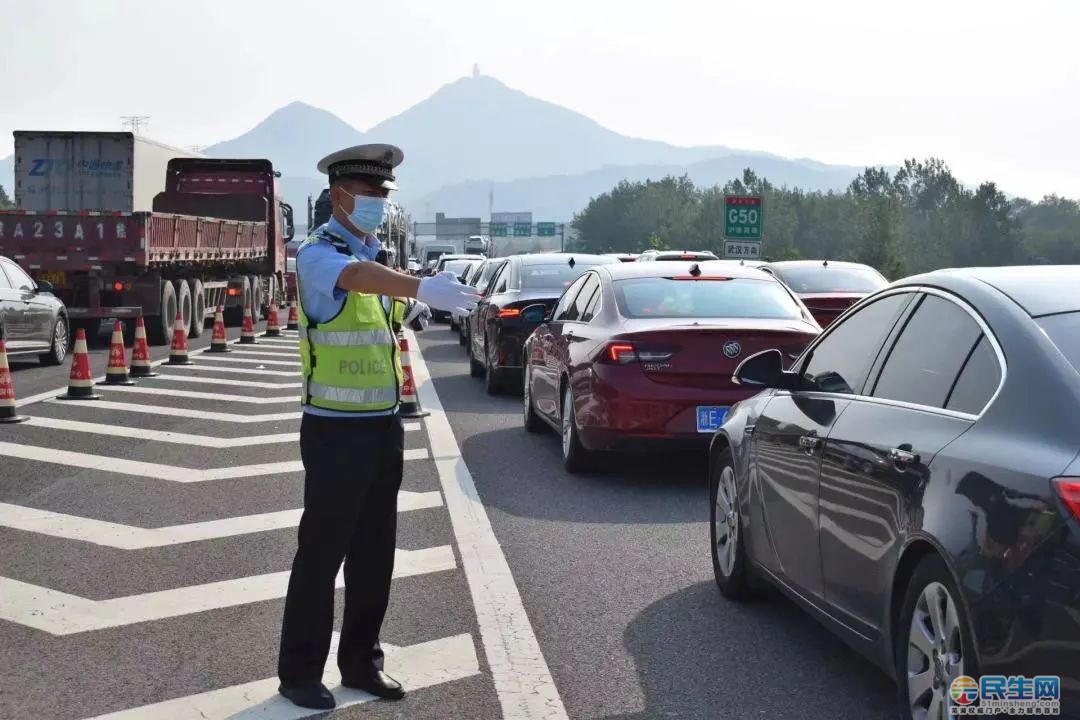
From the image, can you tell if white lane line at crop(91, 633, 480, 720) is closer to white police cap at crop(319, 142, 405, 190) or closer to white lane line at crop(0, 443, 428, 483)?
white police cap at crop(319, 142, 405, 190)

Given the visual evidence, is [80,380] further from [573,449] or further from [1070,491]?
[1070,491]

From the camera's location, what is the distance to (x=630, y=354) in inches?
373

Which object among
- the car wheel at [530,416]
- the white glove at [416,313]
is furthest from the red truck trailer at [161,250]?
the white glove at [416,313]

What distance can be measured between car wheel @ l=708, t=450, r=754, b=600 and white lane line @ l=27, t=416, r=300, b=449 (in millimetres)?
5804

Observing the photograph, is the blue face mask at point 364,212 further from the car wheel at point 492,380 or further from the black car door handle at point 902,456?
the car wheel at point 492,380

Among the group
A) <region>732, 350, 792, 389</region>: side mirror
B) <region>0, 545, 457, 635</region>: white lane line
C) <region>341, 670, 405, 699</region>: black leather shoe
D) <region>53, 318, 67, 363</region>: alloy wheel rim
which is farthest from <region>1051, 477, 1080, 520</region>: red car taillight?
<region>53, 318, 67, 363</region>: alloy wheel rim

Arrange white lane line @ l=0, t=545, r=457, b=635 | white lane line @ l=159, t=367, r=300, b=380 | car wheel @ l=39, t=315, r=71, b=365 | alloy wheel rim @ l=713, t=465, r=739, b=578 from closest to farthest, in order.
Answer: white lane line @ l=0, t=545, r=457, b=635, alloy wheel rim @ l=713, t=465, r=739, b=578, white lane line @ l=159, t=367, r=300, b=380, car wheel @ l=39, t=315, r=71, b=365

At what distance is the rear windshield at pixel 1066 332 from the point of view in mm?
3910

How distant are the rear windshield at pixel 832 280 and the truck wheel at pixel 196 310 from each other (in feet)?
39.3

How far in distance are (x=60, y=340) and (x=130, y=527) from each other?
12.9 metres

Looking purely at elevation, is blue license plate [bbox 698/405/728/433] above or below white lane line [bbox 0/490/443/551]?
above

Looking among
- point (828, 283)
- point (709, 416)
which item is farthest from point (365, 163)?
point (828, 283)

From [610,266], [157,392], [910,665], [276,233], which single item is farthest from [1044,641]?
[276,233]

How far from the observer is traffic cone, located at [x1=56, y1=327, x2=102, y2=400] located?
15.1 metres
